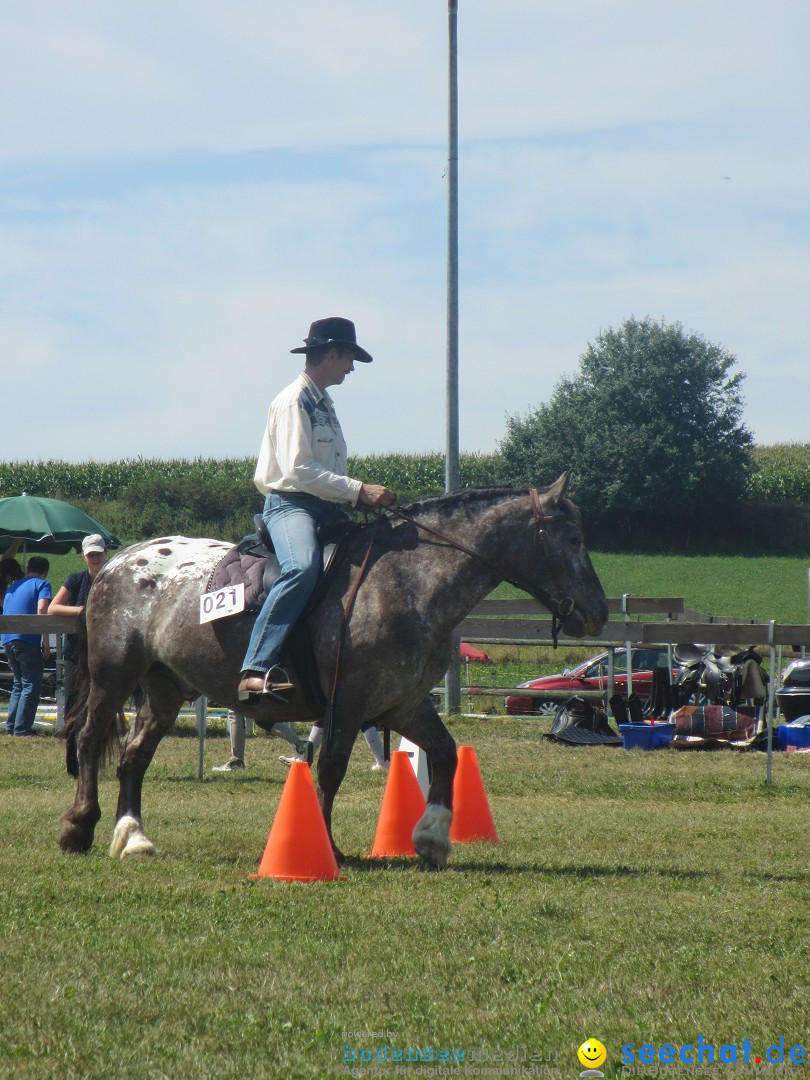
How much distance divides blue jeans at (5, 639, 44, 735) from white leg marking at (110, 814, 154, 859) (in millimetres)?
8675

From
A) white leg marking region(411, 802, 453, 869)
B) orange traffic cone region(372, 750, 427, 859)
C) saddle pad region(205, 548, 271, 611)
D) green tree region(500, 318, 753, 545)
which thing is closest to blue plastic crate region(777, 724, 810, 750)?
orange traffic cone region(372, 750, 427, 859)

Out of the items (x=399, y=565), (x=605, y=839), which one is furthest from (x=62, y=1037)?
(x=605, y=839)

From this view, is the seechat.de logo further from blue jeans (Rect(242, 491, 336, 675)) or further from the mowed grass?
blue jeans (Rect(242, 491, 336, 675))

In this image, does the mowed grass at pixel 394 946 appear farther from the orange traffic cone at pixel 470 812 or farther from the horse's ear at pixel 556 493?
the horse's ear at pixel 556 493

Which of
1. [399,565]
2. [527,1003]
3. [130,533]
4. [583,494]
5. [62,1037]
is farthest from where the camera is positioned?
[583,494]

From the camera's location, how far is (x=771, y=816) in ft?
31.1

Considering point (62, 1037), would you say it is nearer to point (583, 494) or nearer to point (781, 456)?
point (583, 494)

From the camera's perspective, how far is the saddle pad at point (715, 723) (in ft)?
51.6

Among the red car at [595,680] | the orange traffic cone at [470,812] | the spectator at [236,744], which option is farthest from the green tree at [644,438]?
the orange traffic cone at [470,812]

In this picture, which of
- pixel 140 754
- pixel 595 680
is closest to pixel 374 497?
pixel 140 754

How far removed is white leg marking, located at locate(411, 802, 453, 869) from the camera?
7086 millimetres

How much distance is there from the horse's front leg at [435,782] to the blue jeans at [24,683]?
31.0ft

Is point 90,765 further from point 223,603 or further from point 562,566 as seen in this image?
point 562,566

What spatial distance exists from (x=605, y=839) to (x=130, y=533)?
45.8m
